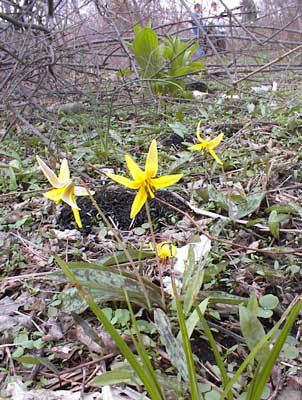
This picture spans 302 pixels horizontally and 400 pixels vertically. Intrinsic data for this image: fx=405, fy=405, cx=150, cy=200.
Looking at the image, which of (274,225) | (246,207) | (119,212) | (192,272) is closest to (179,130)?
(119,212)

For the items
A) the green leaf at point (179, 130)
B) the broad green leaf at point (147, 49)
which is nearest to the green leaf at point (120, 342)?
the green leaf at point (179, 130)

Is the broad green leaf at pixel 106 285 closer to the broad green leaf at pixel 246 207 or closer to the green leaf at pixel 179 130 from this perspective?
the broad green leaf at pixel 246 207

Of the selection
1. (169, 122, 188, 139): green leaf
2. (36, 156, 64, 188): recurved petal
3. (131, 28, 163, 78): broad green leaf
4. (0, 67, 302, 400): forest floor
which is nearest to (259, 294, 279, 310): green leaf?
(0, 67, 302, 400): forest floor

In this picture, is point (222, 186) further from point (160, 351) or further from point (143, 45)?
point (143, 45)

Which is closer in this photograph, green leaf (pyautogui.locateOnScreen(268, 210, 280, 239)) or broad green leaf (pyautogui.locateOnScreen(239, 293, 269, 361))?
broad green leaf (pyautogui.locateOnScreen(239, 293, 269, 361))

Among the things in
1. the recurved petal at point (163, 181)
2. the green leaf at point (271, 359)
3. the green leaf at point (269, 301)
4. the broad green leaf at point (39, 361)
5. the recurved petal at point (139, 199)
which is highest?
the recurved petal at point (163, 181)

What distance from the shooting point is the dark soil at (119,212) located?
185 cm

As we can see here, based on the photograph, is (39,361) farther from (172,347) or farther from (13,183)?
(13,183)

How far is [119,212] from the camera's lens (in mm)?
1946

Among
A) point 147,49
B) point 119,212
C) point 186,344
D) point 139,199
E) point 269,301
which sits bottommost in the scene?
point 269,301

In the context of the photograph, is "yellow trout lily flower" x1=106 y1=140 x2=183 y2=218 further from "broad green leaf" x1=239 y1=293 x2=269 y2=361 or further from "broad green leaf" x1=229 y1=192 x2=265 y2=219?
"broad green leaf" x1=229 y1=192 x2=265 y2=219

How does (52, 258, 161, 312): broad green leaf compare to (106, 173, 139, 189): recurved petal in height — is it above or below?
below

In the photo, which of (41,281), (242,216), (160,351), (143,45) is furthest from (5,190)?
(143,45)

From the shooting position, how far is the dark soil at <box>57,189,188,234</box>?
1.85 metres
